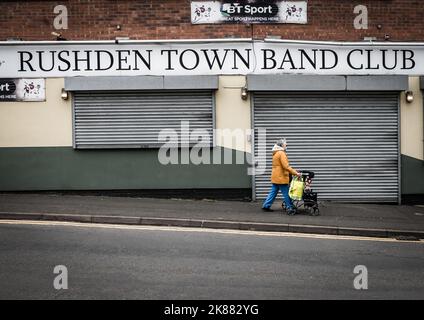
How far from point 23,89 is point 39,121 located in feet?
2.92

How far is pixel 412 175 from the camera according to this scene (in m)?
15.2

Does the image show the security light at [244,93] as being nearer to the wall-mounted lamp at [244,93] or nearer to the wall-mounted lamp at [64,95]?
the wall-mounted lamp at [244,93]

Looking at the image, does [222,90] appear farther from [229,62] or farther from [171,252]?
[171,252]

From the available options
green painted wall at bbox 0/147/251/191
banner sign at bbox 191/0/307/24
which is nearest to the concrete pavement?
green painted wall at bbox 0/147/251/191

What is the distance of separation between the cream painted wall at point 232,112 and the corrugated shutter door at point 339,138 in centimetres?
31

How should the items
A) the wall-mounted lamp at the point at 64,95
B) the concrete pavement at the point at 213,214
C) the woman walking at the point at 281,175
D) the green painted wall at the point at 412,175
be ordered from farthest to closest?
the green painted wall at the point at 412,175 → the wall-mounted lamp at the point at 64,95 → the woman walking at the point at 281,175 → the concrete pavement at the point at 213,214

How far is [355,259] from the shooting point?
29.1 ft

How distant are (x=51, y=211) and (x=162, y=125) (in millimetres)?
3949

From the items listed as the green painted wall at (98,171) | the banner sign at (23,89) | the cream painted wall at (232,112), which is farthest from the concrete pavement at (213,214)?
the banner sign at (23,89)

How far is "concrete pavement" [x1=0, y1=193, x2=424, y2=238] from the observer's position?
11281mm

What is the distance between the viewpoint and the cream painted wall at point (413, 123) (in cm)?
1504

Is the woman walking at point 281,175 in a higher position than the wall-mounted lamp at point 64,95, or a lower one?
lower

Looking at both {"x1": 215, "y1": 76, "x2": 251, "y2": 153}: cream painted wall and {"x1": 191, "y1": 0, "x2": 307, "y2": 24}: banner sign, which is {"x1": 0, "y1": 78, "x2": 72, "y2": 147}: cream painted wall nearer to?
{"x1": 215, "y1": 76, "x2": 251, "y2": 153}: cream painted wall

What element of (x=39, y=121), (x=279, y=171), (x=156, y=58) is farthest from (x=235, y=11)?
(x=39, y=121)
